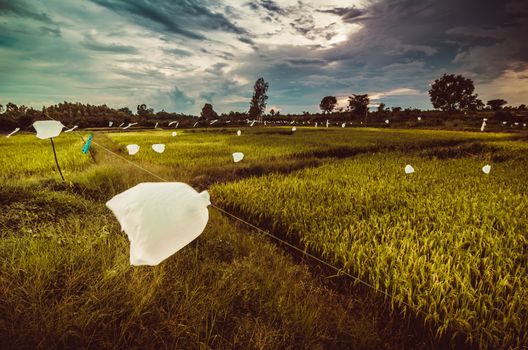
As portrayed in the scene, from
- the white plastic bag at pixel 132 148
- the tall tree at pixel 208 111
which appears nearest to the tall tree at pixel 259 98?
the tall tree at pixel 208 111

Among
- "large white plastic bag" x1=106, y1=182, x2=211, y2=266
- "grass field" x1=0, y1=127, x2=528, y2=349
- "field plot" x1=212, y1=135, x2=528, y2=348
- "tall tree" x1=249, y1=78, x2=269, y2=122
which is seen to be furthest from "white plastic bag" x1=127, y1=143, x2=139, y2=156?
"tall tree" x1=249, y1=78, x2=269, y2=122

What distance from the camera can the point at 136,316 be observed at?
174 centimetres

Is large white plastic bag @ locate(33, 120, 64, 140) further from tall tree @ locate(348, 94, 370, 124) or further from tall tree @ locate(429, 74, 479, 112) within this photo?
tall tree @ locate(429, 74, 479, 112)

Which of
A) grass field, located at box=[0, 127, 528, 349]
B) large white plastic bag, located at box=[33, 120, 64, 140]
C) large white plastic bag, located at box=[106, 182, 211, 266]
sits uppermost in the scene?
large white plastic bag, located at box=[33, 120, 64, 140]

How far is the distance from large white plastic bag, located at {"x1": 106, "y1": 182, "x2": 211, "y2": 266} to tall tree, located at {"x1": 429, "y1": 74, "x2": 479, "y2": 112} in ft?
254

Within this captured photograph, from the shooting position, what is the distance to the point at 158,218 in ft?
4.74

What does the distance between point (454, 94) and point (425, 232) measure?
77.2m

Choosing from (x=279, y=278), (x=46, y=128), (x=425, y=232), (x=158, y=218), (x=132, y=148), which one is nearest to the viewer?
(x=158, y=218)

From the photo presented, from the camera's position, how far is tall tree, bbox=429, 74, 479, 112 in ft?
205

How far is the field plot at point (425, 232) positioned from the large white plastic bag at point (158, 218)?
184cm

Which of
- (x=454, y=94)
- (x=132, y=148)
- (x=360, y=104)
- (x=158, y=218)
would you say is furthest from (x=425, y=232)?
(x=454, y=94)

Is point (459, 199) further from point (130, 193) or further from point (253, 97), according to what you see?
point (253, 97)

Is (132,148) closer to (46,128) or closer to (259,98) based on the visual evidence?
(46,128)

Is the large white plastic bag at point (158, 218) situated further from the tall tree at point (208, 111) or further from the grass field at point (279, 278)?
the tall tree at point (208, 111)
